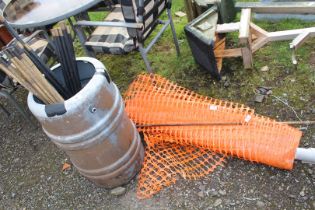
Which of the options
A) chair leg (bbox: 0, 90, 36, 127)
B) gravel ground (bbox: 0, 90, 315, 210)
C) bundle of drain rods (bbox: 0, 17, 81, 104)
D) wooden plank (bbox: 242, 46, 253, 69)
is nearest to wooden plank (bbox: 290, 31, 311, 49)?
wooden plank (bbox: 242, 46, 253, 69)

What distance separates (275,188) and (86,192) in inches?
64.8

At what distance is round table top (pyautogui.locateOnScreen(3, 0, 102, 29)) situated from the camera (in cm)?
327

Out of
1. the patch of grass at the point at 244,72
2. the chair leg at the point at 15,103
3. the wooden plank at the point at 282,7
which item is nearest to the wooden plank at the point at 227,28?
the patch of grass at the point at 244,72

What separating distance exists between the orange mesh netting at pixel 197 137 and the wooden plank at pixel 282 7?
51.9 inches

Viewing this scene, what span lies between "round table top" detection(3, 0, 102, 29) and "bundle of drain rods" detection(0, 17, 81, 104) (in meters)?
0.75

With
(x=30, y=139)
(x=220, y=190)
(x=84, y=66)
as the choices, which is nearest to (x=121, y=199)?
(x=220, y=190)

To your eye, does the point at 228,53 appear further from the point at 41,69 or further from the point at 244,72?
the point at 41,69

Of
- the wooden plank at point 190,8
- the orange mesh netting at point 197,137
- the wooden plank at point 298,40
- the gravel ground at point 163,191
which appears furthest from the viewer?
the wooden plank at point 190,8

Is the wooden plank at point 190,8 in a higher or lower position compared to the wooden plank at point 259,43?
higher

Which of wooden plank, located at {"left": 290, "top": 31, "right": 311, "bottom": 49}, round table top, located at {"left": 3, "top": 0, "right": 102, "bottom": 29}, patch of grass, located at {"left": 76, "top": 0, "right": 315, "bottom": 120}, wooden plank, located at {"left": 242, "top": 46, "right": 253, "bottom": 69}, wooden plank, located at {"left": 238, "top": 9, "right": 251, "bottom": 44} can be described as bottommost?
patch of grass, located at {"left": 76, "top": 0, "right": 315, "bottom": 120}

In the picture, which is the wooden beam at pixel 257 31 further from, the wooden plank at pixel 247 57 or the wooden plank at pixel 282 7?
the wooden plank at pixel 282 7

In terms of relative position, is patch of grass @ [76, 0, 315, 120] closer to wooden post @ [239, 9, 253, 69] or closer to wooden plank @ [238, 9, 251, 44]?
wooden post @ [239, 9, 253, 69]

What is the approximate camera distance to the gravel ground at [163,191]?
2.76 meters

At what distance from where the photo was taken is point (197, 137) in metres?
3.11
